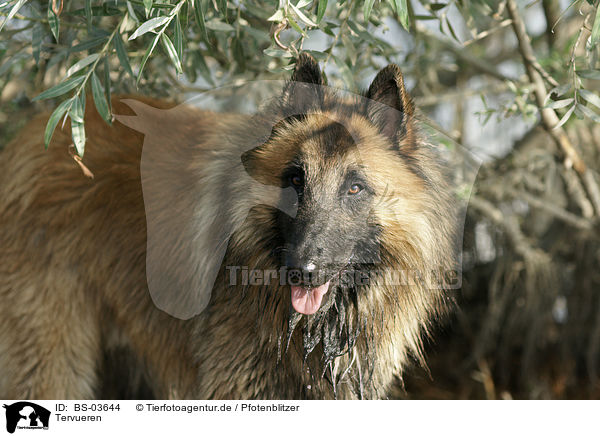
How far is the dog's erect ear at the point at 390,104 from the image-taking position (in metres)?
2.47

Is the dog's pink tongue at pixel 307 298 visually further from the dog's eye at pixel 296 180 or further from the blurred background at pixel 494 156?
the blurred background at pixel 494 156

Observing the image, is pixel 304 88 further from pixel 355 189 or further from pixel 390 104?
pixel 355 189

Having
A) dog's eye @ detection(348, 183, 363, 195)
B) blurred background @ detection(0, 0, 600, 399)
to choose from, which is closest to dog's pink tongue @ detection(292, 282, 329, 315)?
dog's eye @ detection(348, 183, 363, 195)

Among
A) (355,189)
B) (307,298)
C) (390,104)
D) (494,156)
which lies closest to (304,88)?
(390,104)

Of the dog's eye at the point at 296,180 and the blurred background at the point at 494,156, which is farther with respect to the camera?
the blurred background at the point at 494,156

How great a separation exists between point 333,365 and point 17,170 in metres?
1.92

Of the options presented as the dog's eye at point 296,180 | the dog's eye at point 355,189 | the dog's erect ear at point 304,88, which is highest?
the dog's erect ear at point 304,88

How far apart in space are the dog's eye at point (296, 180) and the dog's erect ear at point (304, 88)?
307mm

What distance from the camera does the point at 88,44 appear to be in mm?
2748
